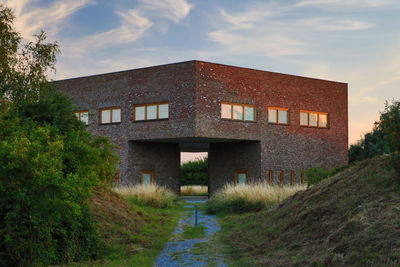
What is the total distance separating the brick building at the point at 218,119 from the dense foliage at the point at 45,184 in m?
13.6

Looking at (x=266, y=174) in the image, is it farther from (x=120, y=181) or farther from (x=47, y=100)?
(x=47, y=100)

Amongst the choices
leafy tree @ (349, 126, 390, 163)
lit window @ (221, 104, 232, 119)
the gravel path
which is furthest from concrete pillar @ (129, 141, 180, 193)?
leafy tree @ (349, 126, 390, 163)

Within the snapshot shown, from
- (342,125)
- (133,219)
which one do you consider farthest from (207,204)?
(342,125)

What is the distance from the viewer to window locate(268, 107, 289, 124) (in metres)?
28.0

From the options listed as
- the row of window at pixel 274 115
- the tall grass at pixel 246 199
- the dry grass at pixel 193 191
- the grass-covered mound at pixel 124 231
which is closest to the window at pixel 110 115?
the row of window at pixel 274 115

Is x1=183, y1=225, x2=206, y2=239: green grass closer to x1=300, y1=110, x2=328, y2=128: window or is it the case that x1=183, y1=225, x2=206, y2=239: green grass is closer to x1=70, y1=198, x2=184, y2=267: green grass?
x1=70, y1=198, x2=184, y2=267: green grass

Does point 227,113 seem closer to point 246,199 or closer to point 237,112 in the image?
point 237,112

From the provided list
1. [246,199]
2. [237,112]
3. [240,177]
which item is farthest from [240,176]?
[246,199]

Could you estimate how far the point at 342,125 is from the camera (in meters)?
31.7

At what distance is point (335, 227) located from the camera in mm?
8805

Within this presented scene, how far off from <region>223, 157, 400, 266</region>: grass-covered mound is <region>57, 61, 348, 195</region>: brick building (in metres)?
12.9

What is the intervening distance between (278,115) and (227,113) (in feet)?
13.1

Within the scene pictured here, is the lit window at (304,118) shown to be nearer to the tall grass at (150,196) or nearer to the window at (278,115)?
the window at (278,115)

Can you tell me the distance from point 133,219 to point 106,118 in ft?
53.6
